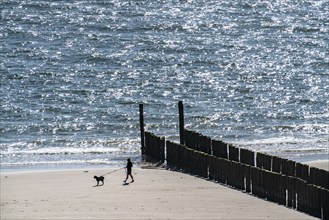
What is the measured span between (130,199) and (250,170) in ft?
14.2

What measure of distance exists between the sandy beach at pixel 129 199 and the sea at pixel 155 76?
5.40 metres

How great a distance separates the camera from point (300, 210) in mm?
42031

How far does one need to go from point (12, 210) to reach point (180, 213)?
5.18 meters

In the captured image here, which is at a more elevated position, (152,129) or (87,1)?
(87,1)

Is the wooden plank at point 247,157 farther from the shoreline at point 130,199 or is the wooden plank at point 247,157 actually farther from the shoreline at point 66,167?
the shoreline at point 66,167

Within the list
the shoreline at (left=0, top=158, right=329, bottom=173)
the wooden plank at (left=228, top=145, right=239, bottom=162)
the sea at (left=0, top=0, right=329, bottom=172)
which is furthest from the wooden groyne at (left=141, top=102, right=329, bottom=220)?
the sea at (left=0, top=0, right=329, bottom=172)

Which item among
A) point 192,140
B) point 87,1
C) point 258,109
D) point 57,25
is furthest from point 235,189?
point 87,1

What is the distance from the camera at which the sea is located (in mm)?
61094

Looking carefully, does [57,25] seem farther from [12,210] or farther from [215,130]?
[12,210]

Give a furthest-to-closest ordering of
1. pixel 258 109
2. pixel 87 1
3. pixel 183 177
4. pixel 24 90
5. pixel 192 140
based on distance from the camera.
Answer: pixel 87 1, pixel 24 90, pixel 258 109, pixel 192 140, pixel 183 177

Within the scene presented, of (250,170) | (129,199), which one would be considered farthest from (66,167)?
(250,170)

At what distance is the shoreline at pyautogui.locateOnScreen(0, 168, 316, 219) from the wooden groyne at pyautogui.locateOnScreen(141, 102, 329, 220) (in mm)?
395

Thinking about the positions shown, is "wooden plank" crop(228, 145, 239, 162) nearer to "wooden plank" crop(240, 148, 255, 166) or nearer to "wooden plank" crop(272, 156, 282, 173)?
"wooden plank" crop(240, 148, 255, 166)

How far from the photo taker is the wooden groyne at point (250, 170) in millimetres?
41844
